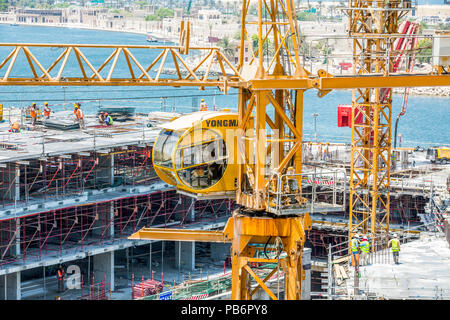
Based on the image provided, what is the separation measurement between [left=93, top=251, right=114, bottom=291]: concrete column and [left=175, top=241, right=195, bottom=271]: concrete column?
4.88 metres

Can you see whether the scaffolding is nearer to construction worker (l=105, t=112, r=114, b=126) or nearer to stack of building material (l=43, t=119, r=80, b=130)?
stack of building material (l=43, t=119, r=80, b=130)

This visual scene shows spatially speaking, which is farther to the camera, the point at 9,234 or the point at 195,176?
the point at 9,234

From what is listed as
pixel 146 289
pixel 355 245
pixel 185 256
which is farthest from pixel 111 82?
pixel 185 256

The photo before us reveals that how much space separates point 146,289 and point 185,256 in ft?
27.4

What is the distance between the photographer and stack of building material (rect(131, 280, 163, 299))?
169ft

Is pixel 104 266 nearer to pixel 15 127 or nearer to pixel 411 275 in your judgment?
pixel 15 127

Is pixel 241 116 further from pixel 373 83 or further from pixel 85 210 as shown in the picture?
pixel 85 210

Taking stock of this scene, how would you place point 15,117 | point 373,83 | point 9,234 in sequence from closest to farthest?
point 373,83 → point 9,234 → point 15,117

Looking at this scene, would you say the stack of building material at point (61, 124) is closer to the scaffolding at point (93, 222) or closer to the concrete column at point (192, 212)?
the scaffolding at point (93, 222)

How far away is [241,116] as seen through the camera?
30.5 m

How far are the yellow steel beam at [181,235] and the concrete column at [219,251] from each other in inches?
1228

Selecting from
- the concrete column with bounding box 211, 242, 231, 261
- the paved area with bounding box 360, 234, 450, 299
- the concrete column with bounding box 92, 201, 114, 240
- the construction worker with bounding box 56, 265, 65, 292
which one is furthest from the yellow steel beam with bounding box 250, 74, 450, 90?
the concrete column with bounding box 211, 242, 231, 261

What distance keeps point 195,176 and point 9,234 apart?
70.8ft
